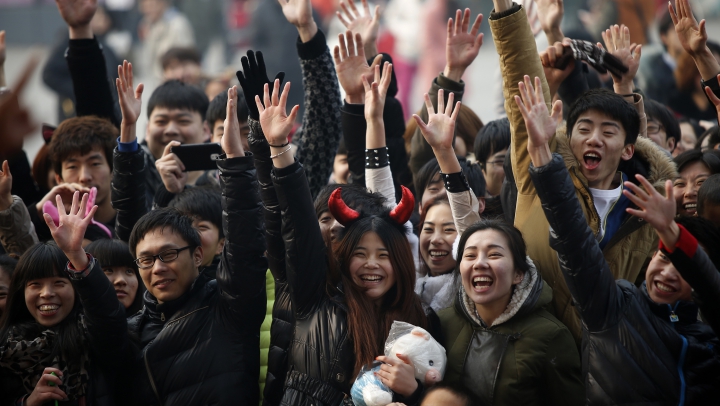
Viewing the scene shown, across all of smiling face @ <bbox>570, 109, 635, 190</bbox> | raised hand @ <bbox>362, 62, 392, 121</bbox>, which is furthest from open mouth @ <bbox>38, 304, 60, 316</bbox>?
smiling face @ <bbox>570, 109, 635, 190</bbox>

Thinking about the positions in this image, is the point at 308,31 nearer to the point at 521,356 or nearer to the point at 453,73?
the point at 453,73

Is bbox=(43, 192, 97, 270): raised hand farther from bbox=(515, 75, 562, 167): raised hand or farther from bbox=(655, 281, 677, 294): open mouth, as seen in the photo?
bbox=(655, 281, 677, 294): open mouth

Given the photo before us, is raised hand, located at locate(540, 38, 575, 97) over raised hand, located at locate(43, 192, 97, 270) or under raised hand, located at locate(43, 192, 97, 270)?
over

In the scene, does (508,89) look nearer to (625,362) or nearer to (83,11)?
(625,362)

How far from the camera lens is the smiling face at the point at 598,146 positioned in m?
3.67

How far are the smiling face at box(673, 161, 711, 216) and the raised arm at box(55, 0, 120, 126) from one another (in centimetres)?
320

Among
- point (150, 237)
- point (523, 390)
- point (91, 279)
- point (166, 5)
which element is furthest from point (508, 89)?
point (166, 5)

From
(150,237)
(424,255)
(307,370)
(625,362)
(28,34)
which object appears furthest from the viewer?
(28,34)

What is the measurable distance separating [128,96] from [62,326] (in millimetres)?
1311

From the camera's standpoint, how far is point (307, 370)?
3.40 meters

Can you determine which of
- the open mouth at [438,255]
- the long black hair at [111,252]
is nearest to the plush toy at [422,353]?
the open mouth at [438,255]

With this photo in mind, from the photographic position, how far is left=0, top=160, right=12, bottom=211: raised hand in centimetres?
416

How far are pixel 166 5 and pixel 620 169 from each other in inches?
359

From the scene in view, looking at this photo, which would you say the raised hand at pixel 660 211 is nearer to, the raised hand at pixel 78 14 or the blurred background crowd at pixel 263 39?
the raised hand at pixel 78 14
